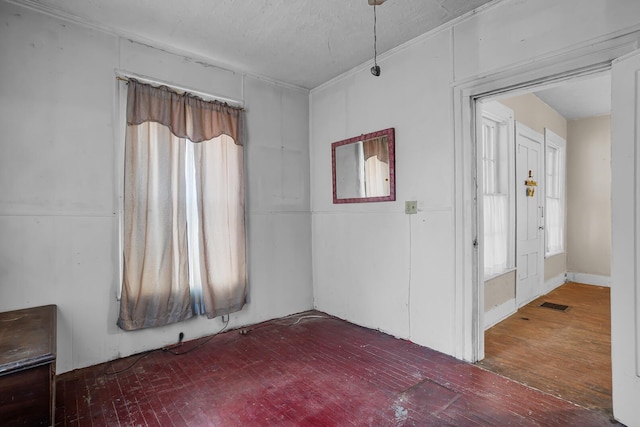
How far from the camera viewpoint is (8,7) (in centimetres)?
243

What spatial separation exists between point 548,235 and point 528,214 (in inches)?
52.2

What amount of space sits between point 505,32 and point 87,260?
149 inches

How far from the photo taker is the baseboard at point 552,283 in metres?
5.03

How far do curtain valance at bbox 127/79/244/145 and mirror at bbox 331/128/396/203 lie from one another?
3.87 ft

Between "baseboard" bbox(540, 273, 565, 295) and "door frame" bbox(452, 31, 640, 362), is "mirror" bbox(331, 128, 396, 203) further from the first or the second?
"baseboard" bbox(540, 273, 565, 295)

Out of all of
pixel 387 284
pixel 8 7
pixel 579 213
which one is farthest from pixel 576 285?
pixel 8 7

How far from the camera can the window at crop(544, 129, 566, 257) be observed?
5.44 metres

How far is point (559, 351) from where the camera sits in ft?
9.84

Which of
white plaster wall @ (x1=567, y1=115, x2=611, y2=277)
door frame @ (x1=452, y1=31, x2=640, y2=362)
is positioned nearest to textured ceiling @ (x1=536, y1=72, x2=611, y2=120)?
white plaster wall @ (x1=567, y1=115, x2=611, y2=277)

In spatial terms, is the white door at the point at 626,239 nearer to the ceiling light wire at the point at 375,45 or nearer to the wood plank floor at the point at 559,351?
the wood plank floor at the point at 559,351

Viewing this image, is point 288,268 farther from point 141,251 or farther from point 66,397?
point 66,397

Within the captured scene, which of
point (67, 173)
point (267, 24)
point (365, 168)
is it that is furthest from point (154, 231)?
point (365, 168)

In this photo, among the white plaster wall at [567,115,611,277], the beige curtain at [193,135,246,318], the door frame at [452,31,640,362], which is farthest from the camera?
the white plaster wall at [567,115,611,277]

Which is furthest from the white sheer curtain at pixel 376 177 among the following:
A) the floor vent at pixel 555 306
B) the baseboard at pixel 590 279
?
the baseboard at pixel 590 279
